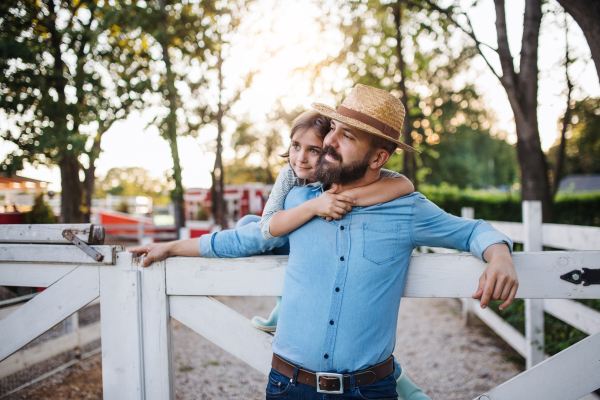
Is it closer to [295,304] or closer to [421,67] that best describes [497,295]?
[295,304]

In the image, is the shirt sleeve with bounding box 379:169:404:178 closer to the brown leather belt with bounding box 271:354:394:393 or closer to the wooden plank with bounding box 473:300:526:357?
→ the brown leather belt with bounding box 271:354:394:393

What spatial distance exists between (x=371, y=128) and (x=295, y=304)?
76 centimetres

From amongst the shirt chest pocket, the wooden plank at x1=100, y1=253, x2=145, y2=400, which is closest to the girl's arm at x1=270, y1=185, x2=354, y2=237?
the shirt chest pocket

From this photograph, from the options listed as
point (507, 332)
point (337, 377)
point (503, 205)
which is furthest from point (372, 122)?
point (503, 205)

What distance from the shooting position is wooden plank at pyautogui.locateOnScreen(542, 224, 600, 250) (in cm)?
284

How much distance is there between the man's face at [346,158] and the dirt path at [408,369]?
2.96 m

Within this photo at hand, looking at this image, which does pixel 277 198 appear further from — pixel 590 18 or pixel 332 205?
pixel 590 18

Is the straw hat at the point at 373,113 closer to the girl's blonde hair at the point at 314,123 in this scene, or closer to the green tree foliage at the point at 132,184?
the girl's blonde hair at the point at 314,123

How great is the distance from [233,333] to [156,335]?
37cm

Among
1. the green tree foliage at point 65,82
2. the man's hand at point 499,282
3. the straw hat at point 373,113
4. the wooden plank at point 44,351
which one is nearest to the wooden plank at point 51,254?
the straw hat at point 373,113

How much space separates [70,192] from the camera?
1056 centimetres

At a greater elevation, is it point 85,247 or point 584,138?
point 584,138

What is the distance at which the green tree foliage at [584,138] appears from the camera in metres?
14.0

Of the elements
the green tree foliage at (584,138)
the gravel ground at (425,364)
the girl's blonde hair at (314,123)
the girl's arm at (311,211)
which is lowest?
the gravel ground at (425,364)
